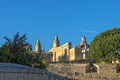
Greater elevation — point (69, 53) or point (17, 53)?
point (69, 53)

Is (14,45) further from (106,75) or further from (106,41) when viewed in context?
(106,41)

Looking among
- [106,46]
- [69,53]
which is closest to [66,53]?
[69,53]

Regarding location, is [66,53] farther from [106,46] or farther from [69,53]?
[106,46]

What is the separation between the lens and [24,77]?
1154 inches

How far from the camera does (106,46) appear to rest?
57.1 m

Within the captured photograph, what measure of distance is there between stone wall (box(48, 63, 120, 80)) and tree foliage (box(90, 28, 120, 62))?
2491 mm

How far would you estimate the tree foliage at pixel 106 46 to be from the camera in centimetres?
5656

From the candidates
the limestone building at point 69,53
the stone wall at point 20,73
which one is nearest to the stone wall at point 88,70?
the limestone building at point 69,53

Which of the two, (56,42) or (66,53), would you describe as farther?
(56,42)

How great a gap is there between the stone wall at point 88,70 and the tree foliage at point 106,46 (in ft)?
8.17

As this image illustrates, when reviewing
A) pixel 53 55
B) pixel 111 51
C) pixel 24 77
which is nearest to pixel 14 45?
pixel 24 77

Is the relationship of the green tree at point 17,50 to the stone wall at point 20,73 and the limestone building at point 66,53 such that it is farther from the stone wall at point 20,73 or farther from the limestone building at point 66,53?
the limestone building at point 66,53

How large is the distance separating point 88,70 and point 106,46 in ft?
16.6

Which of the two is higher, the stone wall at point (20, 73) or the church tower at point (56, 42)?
the church tower at point (56, 42)
